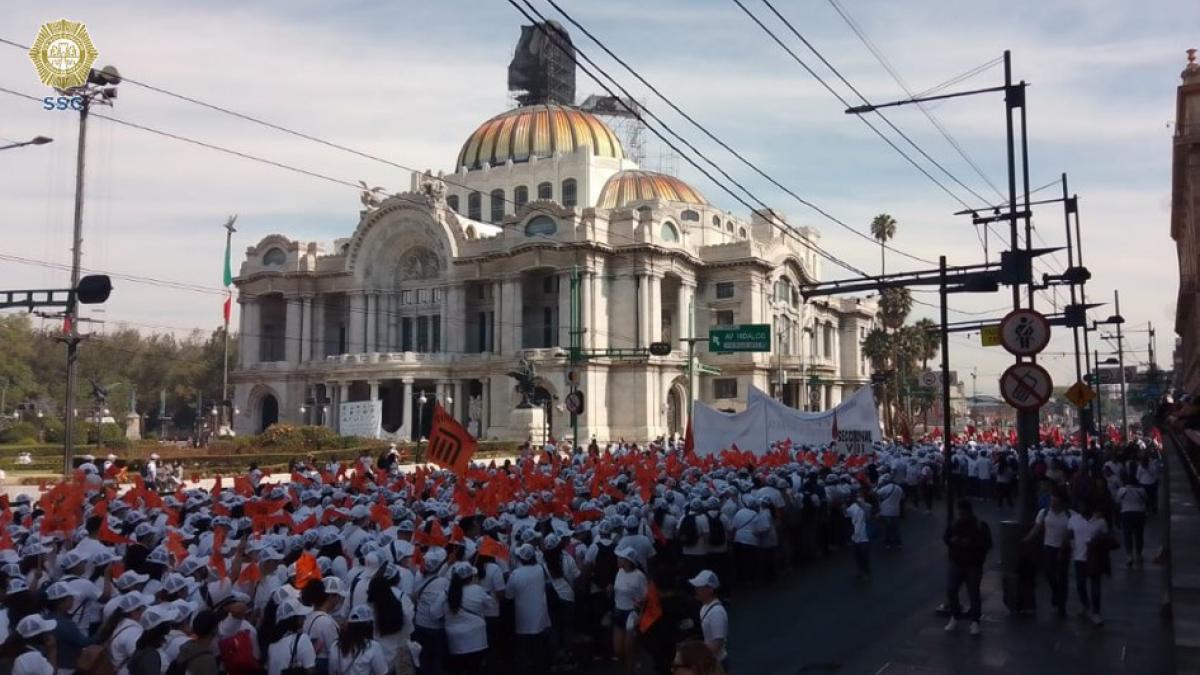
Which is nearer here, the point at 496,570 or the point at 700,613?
the point at 700,613

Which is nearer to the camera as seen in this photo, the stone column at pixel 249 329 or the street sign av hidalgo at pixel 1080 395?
the street sign av hidalgo at pixel 1080 395

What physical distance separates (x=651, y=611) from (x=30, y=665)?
4.16 meters

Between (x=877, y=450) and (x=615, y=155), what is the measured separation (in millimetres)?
54949

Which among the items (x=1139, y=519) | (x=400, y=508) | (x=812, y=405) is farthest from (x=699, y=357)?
(x=400, y=508)

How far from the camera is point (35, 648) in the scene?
605 cm

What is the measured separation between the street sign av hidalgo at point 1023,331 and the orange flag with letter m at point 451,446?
8.60 metres

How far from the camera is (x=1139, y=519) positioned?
1589 centimetres

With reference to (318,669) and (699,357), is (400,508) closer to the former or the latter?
(318,669)

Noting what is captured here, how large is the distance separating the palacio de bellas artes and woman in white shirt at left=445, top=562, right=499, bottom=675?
44.0 meters

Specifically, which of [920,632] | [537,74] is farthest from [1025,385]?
[537,74]

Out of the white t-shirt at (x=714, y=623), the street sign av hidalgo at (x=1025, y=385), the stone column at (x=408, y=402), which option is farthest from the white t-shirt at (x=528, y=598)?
the stone column at (x=408, y=402)

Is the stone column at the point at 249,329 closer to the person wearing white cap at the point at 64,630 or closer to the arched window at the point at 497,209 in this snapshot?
the arched window at the point at 497,209

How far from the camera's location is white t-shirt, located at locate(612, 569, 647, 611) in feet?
31.0

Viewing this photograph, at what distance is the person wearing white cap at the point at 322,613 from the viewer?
696 centimetres
